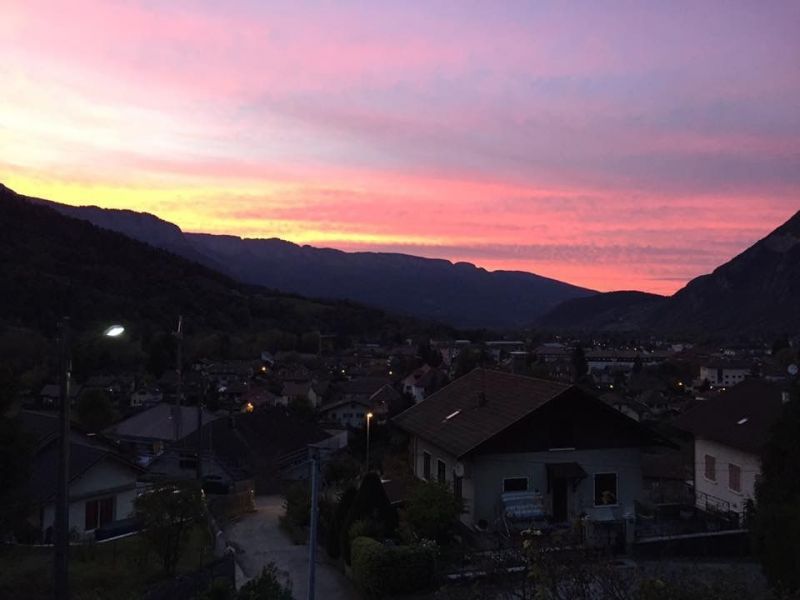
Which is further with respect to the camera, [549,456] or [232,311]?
[232,311]

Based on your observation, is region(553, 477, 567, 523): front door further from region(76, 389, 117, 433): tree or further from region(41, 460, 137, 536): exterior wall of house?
region(76, 389, 117, 433): tree

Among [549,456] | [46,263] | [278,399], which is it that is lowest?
[278,399]

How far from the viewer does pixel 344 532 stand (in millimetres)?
20094

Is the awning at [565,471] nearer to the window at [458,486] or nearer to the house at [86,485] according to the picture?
the window at [458,486]

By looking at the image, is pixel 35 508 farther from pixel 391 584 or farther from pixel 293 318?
pixel 293 318

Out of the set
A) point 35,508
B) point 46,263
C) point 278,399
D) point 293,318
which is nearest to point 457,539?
point 35,508

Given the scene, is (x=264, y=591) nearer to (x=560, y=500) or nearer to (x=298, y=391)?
(x=560, y=500)

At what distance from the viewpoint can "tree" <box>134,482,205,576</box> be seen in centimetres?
1833

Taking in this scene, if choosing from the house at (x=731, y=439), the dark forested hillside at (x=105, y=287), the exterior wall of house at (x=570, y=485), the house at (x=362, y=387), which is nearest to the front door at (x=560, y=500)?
the exterior wall of house at (x=570, y=485)

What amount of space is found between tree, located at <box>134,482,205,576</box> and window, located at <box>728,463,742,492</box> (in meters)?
18.1

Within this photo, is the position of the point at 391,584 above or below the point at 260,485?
above

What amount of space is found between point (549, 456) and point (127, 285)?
422ft

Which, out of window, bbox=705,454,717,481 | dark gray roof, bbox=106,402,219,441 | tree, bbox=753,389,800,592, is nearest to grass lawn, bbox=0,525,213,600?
tree, bbox=753,389,800,592

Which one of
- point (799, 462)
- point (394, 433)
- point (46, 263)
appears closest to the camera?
point (799, 462)
